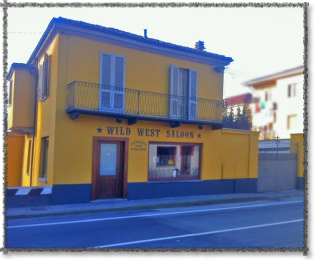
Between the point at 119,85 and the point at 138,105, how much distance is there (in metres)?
1.12

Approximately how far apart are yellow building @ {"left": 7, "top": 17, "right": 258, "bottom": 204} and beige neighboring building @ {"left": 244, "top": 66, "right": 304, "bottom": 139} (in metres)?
10.4

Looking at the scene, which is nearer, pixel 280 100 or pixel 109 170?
pixel 280 100

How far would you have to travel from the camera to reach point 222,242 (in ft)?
25.0

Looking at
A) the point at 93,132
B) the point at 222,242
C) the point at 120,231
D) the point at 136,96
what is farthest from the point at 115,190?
the point at 222,242

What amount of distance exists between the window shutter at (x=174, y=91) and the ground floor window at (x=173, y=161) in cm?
150

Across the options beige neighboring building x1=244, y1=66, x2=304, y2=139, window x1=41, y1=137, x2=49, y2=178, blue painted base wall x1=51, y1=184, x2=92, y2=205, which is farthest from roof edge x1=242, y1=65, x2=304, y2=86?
window x1=41, y1=137, x2=49, y2=178

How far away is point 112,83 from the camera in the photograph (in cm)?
1395

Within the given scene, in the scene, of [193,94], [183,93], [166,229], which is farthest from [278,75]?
[193,94]

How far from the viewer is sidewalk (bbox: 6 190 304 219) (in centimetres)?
1112

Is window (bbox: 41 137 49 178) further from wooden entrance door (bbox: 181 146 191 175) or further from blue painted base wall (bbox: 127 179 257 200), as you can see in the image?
wooden entrance door (bbox: 181 146 191 175)

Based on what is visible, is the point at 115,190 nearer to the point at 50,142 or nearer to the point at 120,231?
the point at 50,142

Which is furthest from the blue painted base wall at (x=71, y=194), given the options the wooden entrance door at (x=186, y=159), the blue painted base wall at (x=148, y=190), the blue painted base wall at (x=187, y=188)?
the wooden entrance door at (x=186, y=159)

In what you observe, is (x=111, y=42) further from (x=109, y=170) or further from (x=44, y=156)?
(x=44, y=156)

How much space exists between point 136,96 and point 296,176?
11.4m
